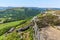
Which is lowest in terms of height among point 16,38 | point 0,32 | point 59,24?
point 0,32

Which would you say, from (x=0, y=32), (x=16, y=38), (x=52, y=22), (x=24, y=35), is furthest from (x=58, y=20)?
(x=0, y=32)

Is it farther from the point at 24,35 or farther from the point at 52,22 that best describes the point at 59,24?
the point at 24,35

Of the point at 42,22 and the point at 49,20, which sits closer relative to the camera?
the point at 42,22

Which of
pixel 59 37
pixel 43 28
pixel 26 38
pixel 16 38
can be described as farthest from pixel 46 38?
pixel 16 38

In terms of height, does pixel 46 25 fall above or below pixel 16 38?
above

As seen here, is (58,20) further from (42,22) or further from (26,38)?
(26,38)

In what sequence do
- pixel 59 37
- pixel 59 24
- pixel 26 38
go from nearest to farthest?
pixel 59 37 < pixel 59 24 < pixel 26 38

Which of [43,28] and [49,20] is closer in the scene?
[43,28]

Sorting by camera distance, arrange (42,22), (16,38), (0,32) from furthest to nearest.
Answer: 1. (0,32)
2. (16,38)
3. (42,22)

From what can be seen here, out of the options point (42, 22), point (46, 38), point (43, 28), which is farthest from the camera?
point (42, 22)
